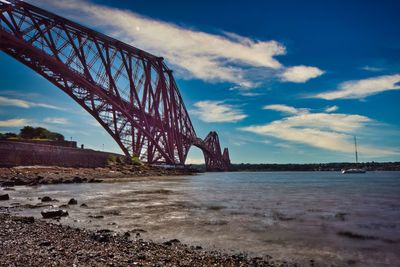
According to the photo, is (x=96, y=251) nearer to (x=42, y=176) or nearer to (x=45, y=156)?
(x=42, y=176)

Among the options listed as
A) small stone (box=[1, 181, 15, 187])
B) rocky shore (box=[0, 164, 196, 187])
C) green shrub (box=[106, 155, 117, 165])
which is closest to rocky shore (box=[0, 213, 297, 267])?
small stone (box=[1, 181, 15, 187])

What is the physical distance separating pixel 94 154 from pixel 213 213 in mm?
38270

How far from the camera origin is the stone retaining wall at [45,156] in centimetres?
3266

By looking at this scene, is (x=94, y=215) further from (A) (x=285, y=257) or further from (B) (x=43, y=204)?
(A) (x=285, y=257)

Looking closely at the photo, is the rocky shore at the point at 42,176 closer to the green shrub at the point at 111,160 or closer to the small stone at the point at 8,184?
the small stone at the point at 8,184

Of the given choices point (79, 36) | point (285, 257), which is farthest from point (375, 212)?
point (79, 36)

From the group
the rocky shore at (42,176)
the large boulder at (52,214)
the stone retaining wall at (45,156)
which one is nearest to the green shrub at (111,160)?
the stone retaining wall at (45,156)

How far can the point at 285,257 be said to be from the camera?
7445 millimetres

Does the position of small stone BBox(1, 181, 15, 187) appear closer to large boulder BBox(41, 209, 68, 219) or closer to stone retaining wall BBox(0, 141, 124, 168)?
stone retaining wall BBox(0, 141, 124, 168)

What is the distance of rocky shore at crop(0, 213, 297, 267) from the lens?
20.3 feet

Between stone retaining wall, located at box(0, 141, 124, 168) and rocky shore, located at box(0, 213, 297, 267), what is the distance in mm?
27704

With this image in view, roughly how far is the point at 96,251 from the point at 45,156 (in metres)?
34.9

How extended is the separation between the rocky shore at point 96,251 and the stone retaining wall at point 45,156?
27704 millimetres

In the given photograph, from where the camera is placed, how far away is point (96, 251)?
698cm
